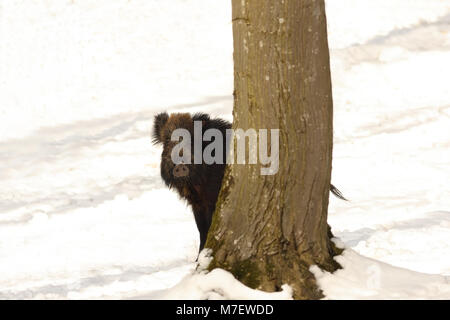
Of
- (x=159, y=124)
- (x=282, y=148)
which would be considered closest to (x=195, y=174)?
(x=159, y=124)

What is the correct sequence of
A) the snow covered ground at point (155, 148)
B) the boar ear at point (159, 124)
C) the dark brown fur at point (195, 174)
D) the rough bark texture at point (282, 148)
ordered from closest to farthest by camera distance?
the rough bark texture at point (282, 148) → the dark brown fur at point (195, 174) → the boar ear at point (159, 124) → the snow covered ground at point (155, 148)

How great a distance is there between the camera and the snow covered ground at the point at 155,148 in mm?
6488

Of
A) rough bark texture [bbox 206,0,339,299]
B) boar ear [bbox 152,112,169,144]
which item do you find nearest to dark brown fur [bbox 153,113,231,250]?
boar ear [bbox 152,112,169,144]

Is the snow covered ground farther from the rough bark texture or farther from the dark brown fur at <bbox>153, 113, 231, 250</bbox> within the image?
the dark brown fur at <bbox>153, 113, 231, 250</bbox>

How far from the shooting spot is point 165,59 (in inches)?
595

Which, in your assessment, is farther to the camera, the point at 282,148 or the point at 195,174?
the point at 195,174

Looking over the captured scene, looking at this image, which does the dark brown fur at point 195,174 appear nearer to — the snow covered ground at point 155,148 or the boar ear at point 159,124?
the boar ear at point 159,124

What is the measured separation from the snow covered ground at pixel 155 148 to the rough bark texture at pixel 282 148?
8.2 inches

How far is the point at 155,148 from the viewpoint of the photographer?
1098 centimetres

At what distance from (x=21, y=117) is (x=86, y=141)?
2.08m

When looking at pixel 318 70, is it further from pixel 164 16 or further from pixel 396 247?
pixel 164 16

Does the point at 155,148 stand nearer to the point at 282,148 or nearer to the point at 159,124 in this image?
the point at 159,124

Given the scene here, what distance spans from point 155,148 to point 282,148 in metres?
6.49

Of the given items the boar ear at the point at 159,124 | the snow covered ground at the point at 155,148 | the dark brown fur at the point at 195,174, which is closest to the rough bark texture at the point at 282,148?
the snow covered ground at the point at 155,148
